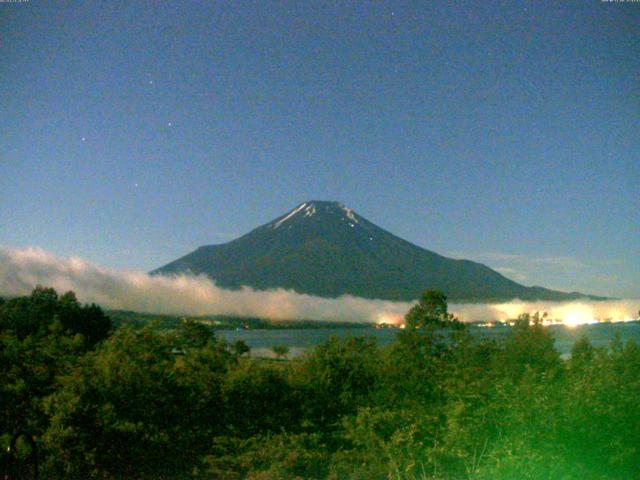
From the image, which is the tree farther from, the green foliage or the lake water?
the green foliage

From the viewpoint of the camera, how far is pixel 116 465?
798 cm

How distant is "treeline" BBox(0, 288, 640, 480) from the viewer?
635 cm

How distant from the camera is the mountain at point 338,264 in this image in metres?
62.8

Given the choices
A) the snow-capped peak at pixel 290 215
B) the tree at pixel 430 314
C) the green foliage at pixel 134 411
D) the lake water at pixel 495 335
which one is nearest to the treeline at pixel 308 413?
the green foliage at pixel 134 411

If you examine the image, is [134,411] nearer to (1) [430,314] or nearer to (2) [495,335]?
(2) [495,335]

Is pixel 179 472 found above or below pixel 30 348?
below

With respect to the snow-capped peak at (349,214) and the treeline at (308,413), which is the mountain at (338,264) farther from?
the treeline at (308,413)

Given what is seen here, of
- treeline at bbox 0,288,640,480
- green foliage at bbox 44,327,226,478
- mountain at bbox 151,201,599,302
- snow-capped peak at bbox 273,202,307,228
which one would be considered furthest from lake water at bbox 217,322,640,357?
snow-capped peak at bbox 273,202,307,228

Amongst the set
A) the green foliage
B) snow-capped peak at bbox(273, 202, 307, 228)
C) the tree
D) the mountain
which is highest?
snow-capped peak at bbox(273, 202, 307, 228)

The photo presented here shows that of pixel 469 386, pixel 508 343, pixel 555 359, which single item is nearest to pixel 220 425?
pixel 469 386

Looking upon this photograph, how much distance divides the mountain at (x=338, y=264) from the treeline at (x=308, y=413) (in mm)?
43228

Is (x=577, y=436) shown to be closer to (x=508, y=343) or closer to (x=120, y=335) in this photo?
(x=120, y=335)

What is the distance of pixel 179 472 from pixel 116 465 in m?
0.75

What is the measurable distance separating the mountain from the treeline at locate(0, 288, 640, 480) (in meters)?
43.2
